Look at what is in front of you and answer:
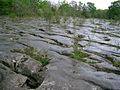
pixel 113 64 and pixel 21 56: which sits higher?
pixel 21 56

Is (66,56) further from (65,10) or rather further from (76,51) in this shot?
A: (65,10)

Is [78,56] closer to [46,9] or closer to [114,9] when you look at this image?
[46,9]

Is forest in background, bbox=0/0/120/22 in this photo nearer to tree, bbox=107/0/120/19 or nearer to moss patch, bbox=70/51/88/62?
moss patch, bbox=70/51/88/62

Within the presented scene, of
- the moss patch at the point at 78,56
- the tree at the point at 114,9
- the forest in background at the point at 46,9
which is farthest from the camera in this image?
the tree at the point at 114,9

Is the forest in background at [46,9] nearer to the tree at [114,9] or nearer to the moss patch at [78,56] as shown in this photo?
the moss patch at [78,56]

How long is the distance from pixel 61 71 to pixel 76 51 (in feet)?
6.92

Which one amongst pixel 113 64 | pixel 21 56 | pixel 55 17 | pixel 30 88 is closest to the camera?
pixel 30 88

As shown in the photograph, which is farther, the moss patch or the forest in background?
the forest in background

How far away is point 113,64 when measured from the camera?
23.5ft

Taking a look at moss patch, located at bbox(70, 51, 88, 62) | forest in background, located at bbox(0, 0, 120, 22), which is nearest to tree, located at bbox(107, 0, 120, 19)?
forest in background, located at bbox(0, 0, 120, 22)

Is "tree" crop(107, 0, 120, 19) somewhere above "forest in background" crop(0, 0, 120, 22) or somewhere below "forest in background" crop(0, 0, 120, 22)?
below

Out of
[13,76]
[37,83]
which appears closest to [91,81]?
[37,83]

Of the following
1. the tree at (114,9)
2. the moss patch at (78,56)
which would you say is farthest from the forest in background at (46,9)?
Result: the tree at (114,9)

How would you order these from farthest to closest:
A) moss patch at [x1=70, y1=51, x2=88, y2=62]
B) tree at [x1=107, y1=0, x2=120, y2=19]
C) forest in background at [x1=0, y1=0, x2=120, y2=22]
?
tree at [x1=107, y1=0, x2=120, y2=19] → forest in background at [x1=0, y1=0, x2=120, y2=22] → moss patch at [x1=70, y1=51, x2=88, y2=62]
